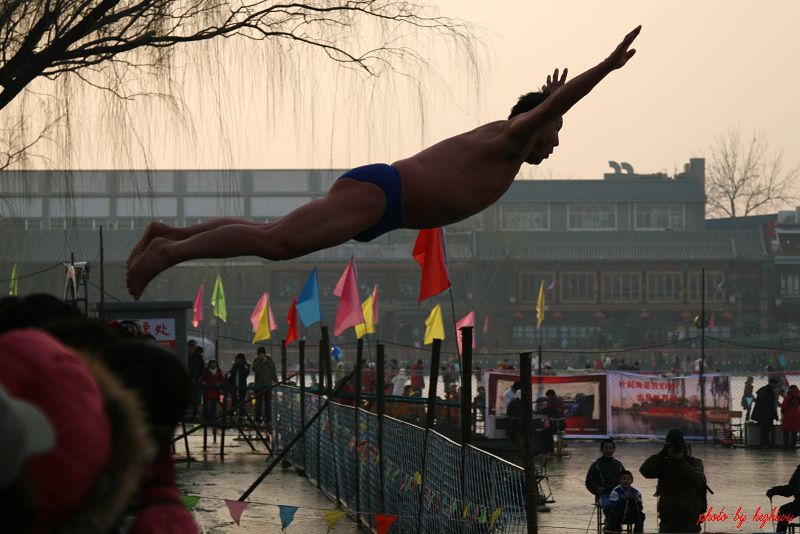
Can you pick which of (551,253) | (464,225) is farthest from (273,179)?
(551,253)

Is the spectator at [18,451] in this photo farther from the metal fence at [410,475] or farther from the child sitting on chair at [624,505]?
the child sitting on chair at [624,505]

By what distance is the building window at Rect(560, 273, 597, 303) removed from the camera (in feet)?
184

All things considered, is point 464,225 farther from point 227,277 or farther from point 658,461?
point 658,461

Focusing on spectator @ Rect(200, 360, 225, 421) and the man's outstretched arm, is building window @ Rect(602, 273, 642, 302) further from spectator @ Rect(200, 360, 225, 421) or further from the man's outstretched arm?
the man's outstretched arm

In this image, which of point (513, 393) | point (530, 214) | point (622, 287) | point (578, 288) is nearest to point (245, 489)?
point (513, 393)

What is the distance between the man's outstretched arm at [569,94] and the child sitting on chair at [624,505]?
5.39 m

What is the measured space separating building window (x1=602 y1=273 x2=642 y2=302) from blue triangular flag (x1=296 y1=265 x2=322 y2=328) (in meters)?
39.8

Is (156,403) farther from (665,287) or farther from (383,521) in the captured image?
(665,287)

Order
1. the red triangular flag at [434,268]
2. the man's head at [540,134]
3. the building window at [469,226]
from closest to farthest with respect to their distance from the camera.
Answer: the man's head at [540,134] < the red triangular flag at [434,268] < the building window at [469,226]

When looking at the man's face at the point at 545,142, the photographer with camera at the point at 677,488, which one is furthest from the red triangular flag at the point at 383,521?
the man's face at the point at 545,142

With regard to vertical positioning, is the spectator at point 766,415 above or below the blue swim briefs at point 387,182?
below

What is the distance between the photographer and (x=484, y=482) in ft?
20.6

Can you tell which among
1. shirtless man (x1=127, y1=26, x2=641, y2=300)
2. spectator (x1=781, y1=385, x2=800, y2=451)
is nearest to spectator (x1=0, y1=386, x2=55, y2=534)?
shirtless man (x1=127, y1=26, x2=641, y2=300)

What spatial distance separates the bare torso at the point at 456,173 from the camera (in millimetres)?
4113
